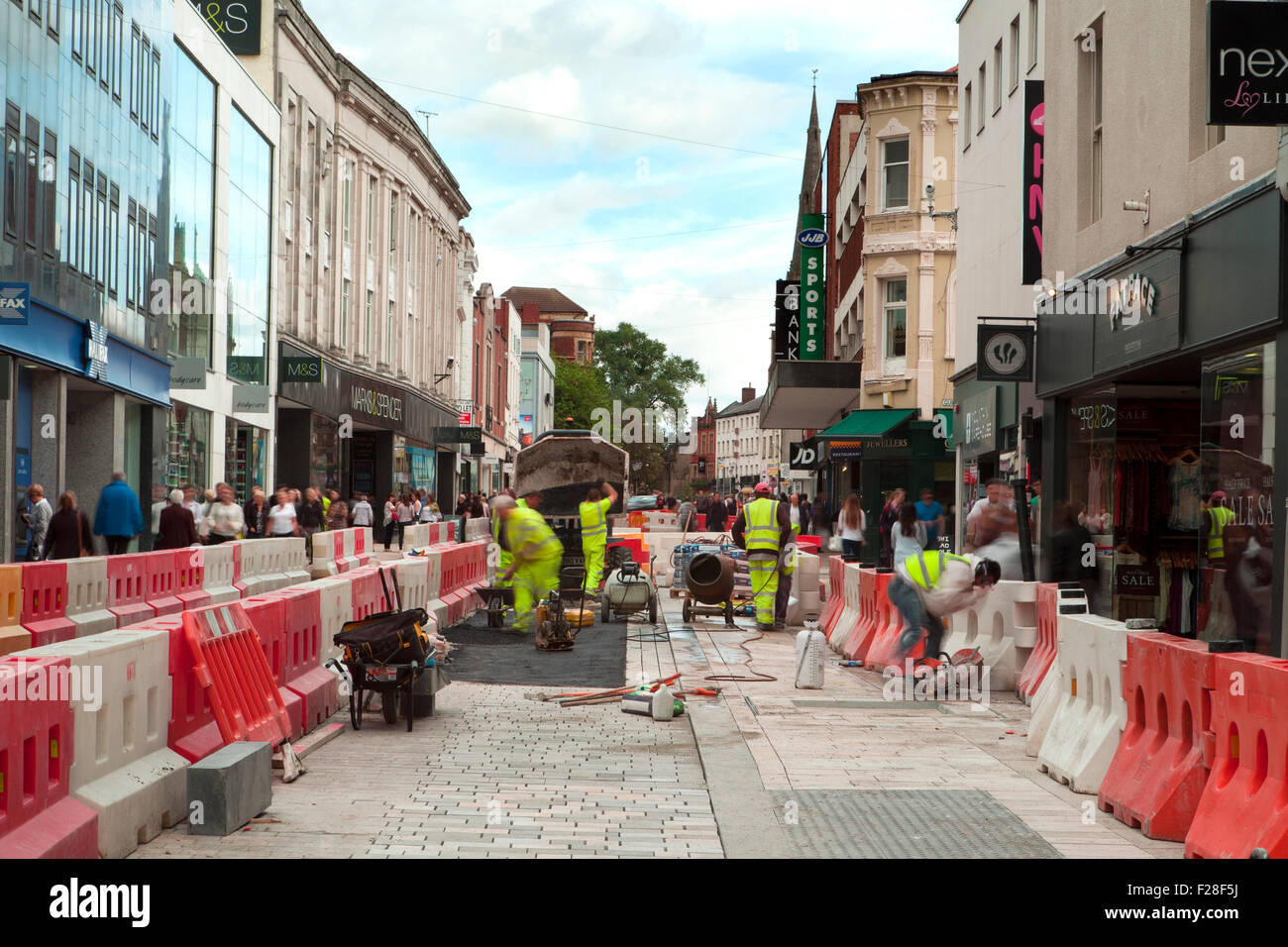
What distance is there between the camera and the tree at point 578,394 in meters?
113

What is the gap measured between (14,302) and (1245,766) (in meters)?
16.9

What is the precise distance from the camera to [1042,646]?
39.0ft

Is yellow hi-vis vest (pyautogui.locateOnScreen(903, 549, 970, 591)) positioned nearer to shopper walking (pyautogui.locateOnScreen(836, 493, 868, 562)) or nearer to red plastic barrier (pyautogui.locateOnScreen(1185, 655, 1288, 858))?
red plastic barrier (pyautogui.locateOnScreen(1185, 655, 1288, 858))

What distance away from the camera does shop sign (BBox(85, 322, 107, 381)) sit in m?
23.7

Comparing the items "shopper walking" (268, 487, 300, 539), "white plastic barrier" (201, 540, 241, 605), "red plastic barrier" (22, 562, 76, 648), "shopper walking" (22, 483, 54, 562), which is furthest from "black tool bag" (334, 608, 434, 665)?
"shopper walking" (268, 487, 300, 539)

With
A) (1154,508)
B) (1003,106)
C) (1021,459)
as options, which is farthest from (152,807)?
(1003,106)

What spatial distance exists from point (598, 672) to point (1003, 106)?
45.1 feet

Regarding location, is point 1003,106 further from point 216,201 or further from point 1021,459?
point 216,201

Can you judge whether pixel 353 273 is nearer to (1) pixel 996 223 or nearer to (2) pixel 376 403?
(2) pixel 376 403

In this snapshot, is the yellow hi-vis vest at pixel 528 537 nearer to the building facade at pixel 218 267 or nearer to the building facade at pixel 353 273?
the building facade at pixel 218 267

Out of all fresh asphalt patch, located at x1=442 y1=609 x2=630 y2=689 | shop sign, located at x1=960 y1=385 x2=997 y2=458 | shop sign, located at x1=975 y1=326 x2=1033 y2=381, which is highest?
shop sign, located at x1=975 y1=326 x2=1033 y2=381

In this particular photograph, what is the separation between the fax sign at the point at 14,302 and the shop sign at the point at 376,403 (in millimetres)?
25174

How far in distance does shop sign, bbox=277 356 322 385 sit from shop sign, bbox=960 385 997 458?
17.6 meters

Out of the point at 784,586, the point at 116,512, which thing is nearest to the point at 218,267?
the point at 116,512
